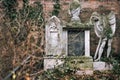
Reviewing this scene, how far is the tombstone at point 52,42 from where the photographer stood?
1412cm

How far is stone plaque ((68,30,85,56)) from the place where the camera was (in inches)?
583

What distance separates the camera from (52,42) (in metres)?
14.5

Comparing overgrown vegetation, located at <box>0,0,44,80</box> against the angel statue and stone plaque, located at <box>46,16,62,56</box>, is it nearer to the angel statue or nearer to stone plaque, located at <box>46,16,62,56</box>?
stone plaque, located at <box>46,16,62,56</box>

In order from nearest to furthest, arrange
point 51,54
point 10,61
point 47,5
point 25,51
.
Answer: point 25,51 < point 10,61 < point 51,54 < point 47,5

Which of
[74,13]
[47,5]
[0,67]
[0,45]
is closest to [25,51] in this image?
[0,67]

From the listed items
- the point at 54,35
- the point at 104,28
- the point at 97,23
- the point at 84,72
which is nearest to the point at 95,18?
the point at 97,23

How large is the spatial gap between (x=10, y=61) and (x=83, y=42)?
342 cm

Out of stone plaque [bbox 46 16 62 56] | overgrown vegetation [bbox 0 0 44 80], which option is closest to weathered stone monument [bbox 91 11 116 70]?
stone plaque [bbox 46 16 62 56]

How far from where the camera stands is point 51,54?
14375 mm

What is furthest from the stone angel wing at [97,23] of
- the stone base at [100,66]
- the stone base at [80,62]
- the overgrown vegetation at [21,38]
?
the overgrown vegetation at [21,38]

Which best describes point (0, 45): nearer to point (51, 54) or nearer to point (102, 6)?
point (51, 54)

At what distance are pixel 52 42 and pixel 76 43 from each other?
974 mm

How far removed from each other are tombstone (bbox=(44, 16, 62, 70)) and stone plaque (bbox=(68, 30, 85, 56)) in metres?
0.50

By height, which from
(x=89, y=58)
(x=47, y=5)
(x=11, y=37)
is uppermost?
(x=47, y=5)
